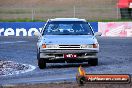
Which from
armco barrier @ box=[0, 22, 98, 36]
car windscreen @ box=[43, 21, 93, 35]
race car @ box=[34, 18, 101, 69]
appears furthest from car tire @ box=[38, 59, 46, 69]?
armco barrier @ box=[0, 22, 98, 36]

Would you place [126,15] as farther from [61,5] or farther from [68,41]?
[68,41]

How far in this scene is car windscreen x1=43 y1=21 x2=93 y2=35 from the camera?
71.2 feet

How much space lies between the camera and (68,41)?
67.5 ft

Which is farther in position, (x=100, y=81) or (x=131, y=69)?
(x=131, y=69)

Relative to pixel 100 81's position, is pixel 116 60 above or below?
below

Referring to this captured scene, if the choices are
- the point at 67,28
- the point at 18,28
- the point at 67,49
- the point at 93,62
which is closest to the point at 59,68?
the point at 67,49

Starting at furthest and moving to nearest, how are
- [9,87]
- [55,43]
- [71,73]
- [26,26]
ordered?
[26,26] → [55,43] → [71,73] → [9,87]

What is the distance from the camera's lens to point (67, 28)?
21828 mm

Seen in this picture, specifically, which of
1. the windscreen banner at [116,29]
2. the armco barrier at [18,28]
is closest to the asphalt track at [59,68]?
the windscreen banner at [116,29]

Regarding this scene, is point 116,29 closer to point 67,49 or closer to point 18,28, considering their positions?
point 18,28

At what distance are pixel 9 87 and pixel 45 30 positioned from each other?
717 centimetres

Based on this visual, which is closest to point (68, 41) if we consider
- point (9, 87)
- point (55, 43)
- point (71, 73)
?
point (55, 43)

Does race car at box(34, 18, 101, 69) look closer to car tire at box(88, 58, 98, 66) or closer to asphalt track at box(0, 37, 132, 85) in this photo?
car tire at box(88, 58, 98, 66)

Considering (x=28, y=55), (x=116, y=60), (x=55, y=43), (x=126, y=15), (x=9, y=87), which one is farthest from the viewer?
(x=126, y=15)
